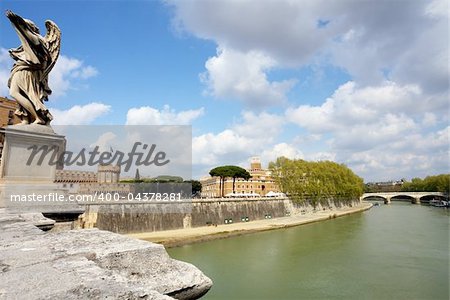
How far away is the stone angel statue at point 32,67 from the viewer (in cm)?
462

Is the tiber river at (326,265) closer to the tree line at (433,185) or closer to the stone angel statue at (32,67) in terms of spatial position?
the stone angel statue at (32,67)

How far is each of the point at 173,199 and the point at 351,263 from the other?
1724 centimetres

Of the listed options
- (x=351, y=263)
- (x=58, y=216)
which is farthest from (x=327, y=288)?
(x=58, y=216)

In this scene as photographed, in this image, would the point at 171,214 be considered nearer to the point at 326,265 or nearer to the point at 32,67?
the point at 326,265

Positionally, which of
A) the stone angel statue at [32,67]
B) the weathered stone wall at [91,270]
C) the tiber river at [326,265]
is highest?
the stone angel statue at [32,67]

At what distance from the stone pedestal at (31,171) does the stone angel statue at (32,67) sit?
0.29m

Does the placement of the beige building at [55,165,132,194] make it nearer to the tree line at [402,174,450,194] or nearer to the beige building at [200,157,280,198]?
the beige building at [200,157,280,198]

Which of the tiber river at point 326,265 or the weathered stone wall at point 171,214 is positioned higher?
the weathered stone wall at point 171,214

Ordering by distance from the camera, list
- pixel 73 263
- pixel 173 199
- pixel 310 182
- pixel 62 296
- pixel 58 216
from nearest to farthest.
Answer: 1. pixel 62 296
2. pixel 73 263
3. pixel 58 216
4. pixel 173 199
5. pixel 310 182

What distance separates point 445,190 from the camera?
77.6m

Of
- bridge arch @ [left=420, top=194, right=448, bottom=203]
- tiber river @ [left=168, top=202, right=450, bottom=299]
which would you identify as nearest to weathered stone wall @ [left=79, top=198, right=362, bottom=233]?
tiber river @ [left=168, top=202, right=450, bottom=299]

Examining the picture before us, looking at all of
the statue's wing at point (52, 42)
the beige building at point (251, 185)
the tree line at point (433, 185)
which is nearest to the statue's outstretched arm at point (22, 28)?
the statue's wing at point (52, 42)

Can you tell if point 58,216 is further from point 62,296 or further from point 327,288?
point 327,288

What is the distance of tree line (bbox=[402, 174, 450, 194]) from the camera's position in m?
78.4
